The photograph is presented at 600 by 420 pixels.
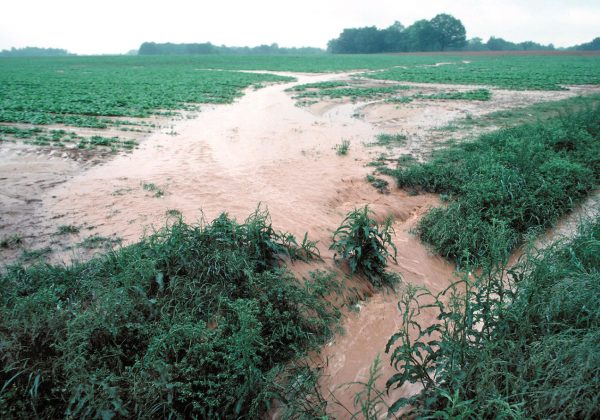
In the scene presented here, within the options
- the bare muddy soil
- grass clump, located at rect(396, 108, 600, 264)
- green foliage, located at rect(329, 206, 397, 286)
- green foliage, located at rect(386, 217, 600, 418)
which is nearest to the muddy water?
the bare muddy soil

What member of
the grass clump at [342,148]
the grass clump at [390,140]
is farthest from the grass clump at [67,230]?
the grass clump at [390,140]

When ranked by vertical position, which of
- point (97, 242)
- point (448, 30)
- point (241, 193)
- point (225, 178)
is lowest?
point (97, 242)

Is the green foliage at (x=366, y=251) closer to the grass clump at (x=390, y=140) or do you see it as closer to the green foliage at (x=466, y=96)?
the grass clump at (x=390, y=140)

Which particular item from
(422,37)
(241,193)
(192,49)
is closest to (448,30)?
(422,37)

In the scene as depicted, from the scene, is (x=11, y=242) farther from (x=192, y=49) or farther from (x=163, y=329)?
(x=192, y=49)

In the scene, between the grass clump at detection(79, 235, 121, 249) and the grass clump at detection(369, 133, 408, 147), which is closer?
the grass clump at detection(79, 235, 121, 249)

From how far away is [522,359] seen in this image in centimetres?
260

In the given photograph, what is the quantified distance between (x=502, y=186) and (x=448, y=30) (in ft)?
333

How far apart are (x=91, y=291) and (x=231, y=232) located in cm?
158

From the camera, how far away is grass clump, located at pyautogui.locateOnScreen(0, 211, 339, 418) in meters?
2.68

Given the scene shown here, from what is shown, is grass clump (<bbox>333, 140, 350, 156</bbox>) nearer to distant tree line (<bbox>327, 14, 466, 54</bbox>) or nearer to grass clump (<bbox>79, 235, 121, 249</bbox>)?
grass clump (<bbox>79, 235, 121, 249</bbox>)

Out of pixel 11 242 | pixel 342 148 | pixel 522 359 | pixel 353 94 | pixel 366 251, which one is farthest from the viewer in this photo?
pixel 353 94

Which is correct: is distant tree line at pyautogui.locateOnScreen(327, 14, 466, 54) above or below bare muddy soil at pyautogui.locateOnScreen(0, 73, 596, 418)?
above

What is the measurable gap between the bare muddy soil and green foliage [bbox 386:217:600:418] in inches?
23.7
